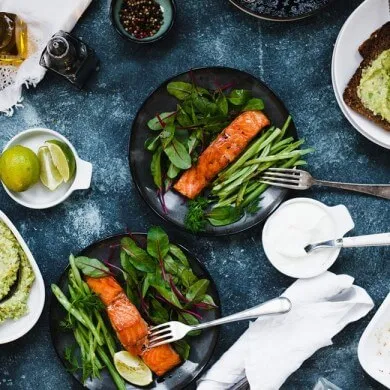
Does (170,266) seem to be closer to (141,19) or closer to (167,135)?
(167,135)

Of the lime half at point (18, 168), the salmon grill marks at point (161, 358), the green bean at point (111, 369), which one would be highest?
the lime half at point (18, 168)

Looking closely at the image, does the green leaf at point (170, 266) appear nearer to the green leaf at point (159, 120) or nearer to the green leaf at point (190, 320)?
the green leaf at point (190, 320)

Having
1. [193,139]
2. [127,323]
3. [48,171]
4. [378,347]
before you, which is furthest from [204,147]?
[378,347]

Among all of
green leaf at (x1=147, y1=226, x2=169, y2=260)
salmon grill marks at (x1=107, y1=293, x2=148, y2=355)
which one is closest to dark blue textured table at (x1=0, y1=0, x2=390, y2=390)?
green leaf at (x1=147, y1=226, x2=169, y2=260)

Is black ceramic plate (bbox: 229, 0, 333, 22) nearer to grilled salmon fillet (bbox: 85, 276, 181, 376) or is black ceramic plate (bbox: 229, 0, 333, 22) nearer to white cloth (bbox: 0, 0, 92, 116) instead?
white cloth (bbox: 0, 0, 92, 116)

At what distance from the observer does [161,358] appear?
243 cm

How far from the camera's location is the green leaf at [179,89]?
96.4 inches

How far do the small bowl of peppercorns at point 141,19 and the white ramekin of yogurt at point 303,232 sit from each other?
694 millimetres

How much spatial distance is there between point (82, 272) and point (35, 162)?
0.38 m

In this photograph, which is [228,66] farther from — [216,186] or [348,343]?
[348,343]

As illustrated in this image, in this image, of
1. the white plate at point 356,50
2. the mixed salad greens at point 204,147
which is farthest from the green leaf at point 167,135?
the white plate at point 356,50

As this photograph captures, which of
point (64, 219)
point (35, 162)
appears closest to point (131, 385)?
point (64, 219)

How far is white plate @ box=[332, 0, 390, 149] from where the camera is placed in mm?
2426

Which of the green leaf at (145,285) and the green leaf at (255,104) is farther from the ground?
the green leaf at (255,104)
